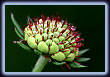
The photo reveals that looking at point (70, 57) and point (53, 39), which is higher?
point (53, 39)

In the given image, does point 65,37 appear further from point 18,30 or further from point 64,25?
point 18,30

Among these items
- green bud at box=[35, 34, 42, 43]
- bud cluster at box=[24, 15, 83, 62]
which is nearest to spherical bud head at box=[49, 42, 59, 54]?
bud cluster at box=[24, 15, 83, 62]

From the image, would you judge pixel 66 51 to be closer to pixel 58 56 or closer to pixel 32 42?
pixel 58 56

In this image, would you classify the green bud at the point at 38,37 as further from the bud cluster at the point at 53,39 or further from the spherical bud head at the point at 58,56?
the spherical bud head at the point at 58,56

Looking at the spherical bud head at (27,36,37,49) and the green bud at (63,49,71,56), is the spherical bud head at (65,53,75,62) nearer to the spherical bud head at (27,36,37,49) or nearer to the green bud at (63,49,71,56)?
the green bud at (63,49,71,56)

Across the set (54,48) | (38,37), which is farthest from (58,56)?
(38,37)

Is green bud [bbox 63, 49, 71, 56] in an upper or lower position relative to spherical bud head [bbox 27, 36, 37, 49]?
lower

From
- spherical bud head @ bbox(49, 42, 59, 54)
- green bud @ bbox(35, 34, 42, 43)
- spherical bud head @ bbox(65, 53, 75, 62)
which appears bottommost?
spherical bud head @ bbox(65, 53, 75, 62)

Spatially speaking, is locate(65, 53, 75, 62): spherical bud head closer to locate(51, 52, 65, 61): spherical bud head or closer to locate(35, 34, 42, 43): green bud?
locate(51, 52, 65, 61): spherical bud head

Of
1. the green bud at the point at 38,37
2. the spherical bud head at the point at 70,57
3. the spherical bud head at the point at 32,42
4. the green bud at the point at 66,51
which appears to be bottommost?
the spherical bud head at the point at 70,57

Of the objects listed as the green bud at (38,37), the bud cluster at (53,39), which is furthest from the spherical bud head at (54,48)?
the green bud at (38,37)

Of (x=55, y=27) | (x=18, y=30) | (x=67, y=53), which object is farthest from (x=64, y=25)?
(x=18, y=30)
